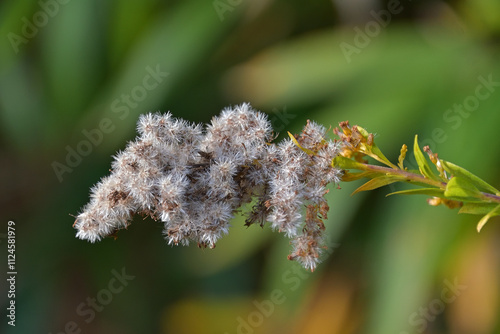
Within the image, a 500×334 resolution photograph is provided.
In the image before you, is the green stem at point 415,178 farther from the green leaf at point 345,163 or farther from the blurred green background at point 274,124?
the blurred green background at point 274,124

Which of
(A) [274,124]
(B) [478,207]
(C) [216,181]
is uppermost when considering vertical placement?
(A) [274,124]

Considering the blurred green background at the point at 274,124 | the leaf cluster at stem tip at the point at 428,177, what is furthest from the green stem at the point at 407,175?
the blurred green background at the point at 274,124

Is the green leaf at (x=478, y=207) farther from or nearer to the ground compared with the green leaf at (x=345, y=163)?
nearer to the ground

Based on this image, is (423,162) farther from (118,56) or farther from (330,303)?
(118,56)

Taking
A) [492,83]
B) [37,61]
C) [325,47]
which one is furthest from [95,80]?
[492,83]

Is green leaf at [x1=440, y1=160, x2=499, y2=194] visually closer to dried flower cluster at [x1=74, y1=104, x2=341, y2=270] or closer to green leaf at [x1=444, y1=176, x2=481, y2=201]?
green leaf at [x1=444, y1=176, x2=481, y2=201]

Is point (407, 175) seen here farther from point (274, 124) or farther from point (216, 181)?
point (274, 124)

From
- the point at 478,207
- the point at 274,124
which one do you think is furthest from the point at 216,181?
the point at 274,124
